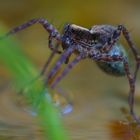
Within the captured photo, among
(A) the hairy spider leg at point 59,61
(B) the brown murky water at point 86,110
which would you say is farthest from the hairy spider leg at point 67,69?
(B) the brown murky water at point 86,110

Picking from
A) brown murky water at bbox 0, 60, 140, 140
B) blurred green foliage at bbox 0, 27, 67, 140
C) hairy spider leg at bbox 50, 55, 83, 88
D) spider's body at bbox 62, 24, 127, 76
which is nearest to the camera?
blurred green foliage at bbox 0, 27, 67, 140

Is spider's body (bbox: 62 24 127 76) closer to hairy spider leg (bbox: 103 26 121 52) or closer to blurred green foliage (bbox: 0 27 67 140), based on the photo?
hairy spider leg (bbox: 103 26 121 52)

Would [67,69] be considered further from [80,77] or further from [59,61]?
[80,77]

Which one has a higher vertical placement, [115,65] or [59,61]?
[115,65]

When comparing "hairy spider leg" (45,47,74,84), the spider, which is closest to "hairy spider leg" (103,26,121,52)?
the spider

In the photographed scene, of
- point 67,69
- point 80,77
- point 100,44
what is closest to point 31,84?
point 67,69

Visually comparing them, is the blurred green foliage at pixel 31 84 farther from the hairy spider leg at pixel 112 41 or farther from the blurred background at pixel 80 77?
the hairy spider leg at pixel 112 41

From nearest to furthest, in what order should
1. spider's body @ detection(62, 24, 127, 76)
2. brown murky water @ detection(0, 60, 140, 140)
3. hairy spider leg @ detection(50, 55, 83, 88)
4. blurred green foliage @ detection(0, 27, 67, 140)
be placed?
blurred green foliage @ detection(0, 27, 67, 140) → hairy spider leg @ detection(50, 55, 83, 88) → brown murky water @ detection(0, 60, 140, 140) → spider's body @ detection(62, 24, 127, 76)

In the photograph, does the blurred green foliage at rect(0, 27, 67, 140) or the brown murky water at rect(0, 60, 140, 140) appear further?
the brown murky water at rect(0, 60, 140, 140)
